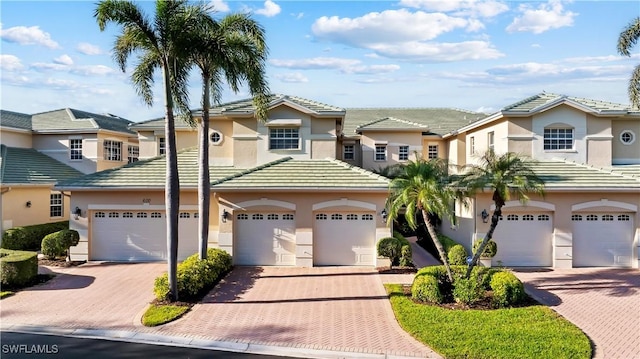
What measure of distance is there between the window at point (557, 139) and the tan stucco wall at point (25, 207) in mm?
24509

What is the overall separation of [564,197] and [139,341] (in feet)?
54.8

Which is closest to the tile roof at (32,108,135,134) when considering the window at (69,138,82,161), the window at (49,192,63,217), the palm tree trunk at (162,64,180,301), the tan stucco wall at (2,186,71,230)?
the window at (69,138,82,161)

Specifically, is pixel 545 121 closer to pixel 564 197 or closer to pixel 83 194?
pixel 564 197

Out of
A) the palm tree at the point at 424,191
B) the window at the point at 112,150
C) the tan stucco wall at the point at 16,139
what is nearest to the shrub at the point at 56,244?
the window at the point at 112,150

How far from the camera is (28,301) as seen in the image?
1295 cm

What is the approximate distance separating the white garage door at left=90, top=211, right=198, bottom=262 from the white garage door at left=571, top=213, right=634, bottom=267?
54.6ft

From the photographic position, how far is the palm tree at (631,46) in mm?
18531

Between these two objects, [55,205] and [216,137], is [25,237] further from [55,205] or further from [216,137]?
[216,137]

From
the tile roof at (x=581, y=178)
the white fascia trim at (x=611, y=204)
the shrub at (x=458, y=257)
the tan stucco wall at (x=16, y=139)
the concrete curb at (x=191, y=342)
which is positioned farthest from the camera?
the tan stucco wall at (x=16, y=139)

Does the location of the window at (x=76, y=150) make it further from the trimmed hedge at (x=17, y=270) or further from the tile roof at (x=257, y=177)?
the trimmed hedge at (x=17, y=270)

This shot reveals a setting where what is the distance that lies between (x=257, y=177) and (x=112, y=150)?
14.8 m

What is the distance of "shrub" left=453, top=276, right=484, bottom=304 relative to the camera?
479 inches

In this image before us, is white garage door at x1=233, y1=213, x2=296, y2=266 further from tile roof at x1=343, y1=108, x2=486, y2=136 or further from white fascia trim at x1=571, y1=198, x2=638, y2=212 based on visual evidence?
white fascia trim at x1=571, y1=198, x2=638, y2=212

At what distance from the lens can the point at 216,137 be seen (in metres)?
21.1
